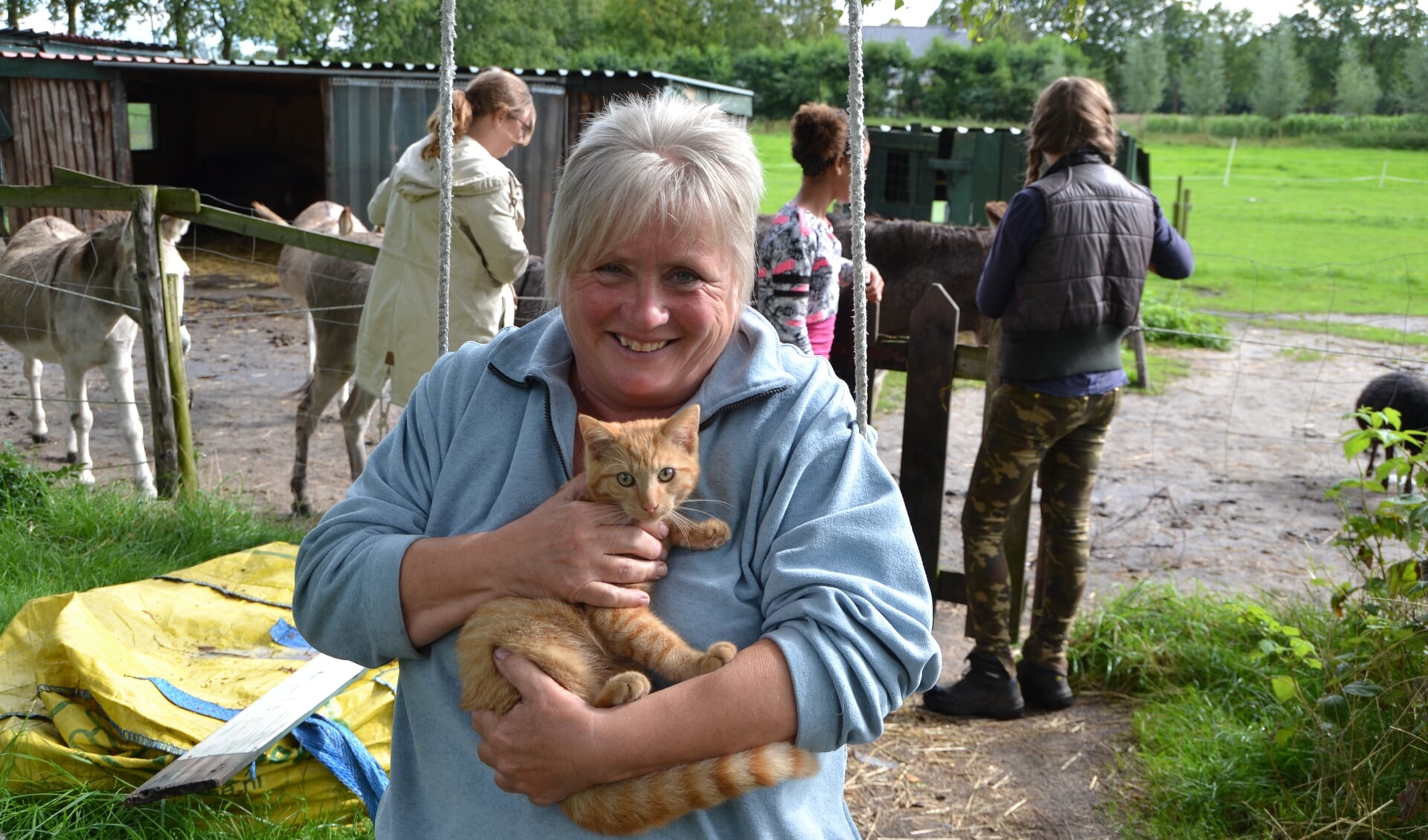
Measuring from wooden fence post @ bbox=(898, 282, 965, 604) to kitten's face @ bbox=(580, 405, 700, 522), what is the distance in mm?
3306

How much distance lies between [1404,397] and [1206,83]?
44536 millimetres

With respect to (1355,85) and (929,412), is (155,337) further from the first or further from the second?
(1355,85)

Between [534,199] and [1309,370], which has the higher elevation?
[534,199]

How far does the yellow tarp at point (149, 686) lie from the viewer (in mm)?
3076

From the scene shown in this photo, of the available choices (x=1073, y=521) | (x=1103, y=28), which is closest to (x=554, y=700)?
(x=1073, y=521)

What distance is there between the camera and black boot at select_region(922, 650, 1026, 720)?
472cm

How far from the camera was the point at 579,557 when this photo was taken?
1.70m

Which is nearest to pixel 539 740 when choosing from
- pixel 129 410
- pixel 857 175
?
pixel 857 175

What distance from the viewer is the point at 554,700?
5.31ft

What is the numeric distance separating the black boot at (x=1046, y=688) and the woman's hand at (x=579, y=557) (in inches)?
139

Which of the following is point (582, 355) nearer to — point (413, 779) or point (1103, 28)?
point (413, 779)

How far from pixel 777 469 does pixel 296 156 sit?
74.7ft

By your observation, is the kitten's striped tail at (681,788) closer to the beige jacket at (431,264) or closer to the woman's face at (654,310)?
the woman's face at (654,310)

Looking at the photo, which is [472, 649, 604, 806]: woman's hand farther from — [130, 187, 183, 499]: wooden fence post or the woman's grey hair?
[130, 187, 183, 499]: wooden fence post
